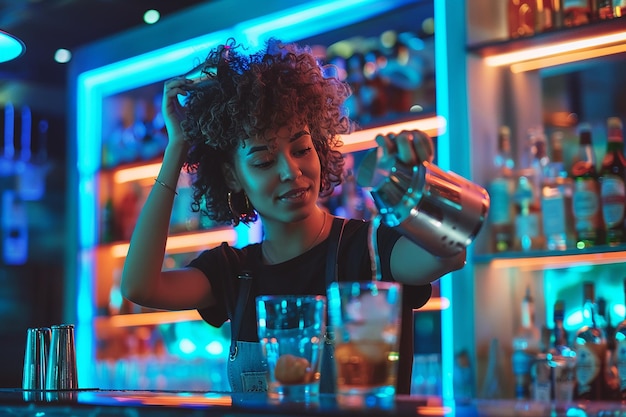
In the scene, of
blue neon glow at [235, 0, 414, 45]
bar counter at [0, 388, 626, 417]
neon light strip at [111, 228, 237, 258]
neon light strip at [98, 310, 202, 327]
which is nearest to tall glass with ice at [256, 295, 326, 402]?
bar counter at [0, 388, 626, 417]

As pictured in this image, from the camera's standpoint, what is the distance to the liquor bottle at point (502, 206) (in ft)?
8.56

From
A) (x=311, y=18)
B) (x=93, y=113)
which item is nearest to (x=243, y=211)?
(x=311, y=18)

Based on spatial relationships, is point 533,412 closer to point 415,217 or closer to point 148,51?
point 415,217

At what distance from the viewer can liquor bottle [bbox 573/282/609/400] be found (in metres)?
2.38

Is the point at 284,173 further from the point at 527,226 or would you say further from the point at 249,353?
the point at 527,226

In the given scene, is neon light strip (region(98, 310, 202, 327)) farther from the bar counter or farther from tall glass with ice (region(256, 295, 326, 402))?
tall glass with ice (region(256, 295, 326, 402))

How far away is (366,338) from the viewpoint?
0.93m

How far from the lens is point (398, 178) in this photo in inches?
36.2

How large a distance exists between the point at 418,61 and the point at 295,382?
87.8 inches

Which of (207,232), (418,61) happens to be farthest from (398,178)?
(207,232)

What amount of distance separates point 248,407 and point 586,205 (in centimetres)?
183

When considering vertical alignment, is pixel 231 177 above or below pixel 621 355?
above

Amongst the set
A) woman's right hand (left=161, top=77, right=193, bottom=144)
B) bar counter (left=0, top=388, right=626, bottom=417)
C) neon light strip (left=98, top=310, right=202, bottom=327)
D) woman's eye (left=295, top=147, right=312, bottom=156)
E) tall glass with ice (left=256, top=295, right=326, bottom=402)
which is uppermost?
woman's right hand (left=161, top=77, right=193, bottom=144)

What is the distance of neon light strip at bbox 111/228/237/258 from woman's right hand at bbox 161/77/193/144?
1.73 m
